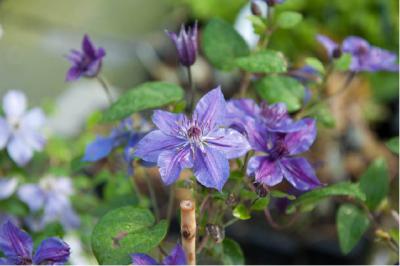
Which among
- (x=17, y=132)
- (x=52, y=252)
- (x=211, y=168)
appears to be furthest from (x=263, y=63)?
(x=17, y=132)

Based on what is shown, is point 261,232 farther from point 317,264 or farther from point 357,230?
point 357,230

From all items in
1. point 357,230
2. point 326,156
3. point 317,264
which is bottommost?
point 317,264

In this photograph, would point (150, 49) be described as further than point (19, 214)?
Yes

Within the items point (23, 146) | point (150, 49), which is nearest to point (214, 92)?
point (23, 146)

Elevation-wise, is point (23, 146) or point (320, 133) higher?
point (23, 146)

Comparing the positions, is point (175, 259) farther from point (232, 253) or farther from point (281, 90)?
point (281, 90)

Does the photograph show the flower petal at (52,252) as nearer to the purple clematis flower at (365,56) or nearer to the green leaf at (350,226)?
the green leaf at (350,226)
